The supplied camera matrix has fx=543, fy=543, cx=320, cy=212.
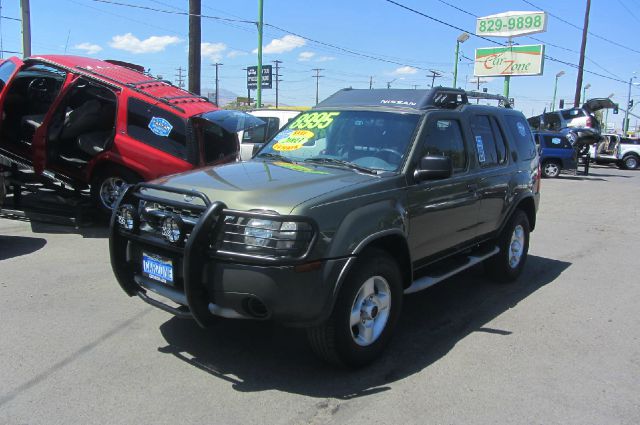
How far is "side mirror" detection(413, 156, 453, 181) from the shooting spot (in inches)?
161

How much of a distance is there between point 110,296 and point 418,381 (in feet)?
10.2

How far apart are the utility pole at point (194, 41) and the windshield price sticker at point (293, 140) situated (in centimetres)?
1153

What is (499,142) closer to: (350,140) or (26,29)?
(350,140)

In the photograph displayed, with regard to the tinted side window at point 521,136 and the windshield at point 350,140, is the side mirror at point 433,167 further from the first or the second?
the tinted side window at point 521,136

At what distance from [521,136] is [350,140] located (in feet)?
9.43

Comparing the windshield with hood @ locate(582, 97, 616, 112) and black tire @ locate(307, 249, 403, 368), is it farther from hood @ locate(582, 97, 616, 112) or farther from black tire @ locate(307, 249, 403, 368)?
hood @ locate(582, 97, 616, 112)

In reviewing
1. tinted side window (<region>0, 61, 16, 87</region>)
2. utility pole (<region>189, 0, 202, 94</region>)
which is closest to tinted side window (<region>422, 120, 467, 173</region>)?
tinted side window (<region>0, 61, 16, 87</region>)

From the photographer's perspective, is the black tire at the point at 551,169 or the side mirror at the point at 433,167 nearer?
the side mirror at the point at 433,167

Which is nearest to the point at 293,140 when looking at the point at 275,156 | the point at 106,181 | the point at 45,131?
the point at 275,156

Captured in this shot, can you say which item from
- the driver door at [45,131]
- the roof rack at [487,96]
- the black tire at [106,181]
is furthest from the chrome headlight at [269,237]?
the driver door at [45,131]

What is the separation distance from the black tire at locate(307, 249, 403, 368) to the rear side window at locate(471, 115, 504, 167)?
79.8 inches

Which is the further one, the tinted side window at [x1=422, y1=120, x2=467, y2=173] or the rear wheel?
the rear wheel

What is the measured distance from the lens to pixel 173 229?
11.6 feet

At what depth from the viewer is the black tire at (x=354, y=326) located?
3551mm
